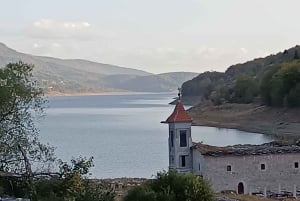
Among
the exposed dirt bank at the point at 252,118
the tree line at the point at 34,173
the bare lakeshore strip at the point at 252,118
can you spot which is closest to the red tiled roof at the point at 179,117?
the tree line at the point at 34,173

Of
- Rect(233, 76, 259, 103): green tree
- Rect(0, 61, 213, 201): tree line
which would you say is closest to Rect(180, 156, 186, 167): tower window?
Rect(0, 61, 213, 201): tree line

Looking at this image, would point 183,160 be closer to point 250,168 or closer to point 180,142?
point 180,142

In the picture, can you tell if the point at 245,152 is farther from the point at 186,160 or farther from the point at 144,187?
the point at 144,187

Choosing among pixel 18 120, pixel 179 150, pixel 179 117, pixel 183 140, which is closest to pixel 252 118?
pixel 179 117

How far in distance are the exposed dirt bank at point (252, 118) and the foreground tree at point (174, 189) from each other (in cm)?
Answer: 6672

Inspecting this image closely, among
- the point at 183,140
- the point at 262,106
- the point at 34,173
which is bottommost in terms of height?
the point at 34,173

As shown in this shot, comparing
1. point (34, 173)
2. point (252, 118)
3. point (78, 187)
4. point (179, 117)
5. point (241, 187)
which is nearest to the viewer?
point (78, 187)

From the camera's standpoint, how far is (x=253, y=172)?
40250 mm

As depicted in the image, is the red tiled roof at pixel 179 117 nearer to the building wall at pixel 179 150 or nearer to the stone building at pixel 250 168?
the building wall at pixel 179 150

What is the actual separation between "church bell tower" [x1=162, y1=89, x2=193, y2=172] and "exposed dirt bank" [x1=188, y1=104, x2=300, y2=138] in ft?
158

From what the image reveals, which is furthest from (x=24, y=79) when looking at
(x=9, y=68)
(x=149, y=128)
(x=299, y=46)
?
(x=299, y=46)

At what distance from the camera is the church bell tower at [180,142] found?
4262cm

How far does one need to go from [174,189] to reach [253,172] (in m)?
16.9

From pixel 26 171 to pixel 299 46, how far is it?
170398 mm
